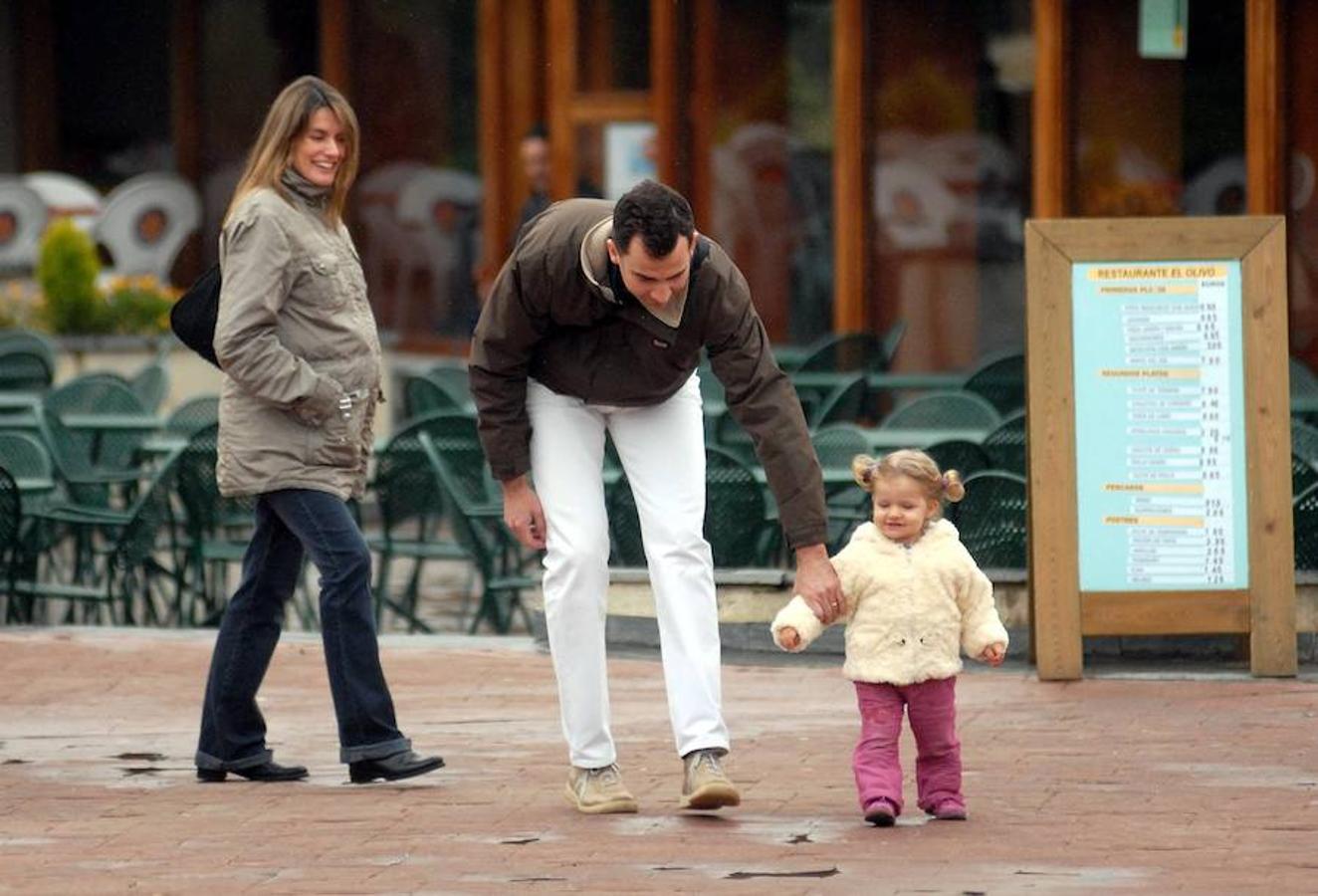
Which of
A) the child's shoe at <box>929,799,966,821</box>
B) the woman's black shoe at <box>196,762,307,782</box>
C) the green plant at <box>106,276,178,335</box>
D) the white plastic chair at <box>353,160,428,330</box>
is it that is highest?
the white plastic chair at <box>353,160,428,330</box>

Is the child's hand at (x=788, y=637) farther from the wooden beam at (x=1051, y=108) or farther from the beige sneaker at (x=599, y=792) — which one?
the wooden beam at (x=1051, y=108)

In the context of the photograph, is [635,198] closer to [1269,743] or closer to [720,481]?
[1269,743]

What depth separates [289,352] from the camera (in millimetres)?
7586

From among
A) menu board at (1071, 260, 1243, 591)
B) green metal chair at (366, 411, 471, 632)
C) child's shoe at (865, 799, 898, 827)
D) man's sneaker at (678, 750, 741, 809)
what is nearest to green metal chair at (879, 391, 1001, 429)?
green metal chair at (366, 411, 471, 632)

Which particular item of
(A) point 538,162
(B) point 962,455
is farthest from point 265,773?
(A) point 538,162

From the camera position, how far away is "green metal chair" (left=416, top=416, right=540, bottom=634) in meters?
11.3

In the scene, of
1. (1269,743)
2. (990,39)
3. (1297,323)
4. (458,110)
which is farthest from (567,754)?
(458,110)

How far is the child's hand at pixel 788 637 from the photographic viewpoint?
681cm

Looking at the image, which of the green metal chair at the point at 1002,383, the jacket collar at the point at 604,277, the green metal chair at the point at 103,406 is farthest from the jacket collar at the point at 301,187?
the green metal chair at the point at 1002,383

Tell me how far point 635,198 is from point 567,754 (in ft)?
6.94

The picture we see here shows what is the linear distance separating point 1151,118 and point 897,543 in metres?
9.07

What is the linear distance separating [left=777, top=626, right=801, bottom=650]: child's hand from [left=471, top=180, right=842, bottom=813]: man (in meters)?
0.11

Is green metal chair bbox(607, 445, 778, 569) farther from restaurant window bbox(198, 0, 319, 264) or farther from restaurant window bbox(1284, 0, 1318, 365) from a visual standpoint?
restaurant window bbox(198, 0, 319, 264)

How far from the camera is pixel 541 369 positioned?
722cm
